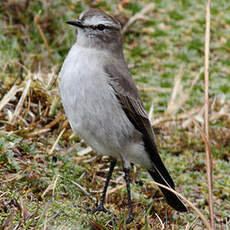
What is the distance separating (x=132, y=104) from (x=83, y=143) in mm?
1470

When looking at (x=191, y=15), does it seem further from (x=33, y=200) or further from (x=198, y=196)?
(x=33, y=200)

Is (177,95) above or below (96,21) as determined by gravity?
below

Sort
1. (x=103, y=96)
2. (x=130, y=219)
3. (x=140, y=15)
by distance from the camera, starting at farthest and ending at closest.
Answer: (x=140, y=15) → (x=130, y=219) → (x=103, y=96)

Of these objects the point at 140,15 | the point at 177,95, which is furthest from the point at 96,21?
the point at 140,15

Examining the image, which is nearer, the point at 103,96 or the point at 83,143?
the point at 103,96

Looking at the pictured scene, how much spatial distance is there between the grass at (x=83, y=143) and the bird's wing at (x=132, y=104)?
375 millimetres

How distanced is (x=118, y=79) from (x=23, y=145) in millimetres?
1320

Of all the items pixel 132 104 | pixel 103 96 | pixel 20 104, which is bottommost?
pixel 20 104

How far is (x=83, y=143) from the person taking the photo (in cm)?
562

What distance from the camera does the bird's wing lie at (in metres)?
4.16

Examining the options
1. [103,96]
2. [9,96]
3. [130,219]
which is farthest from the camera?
[9,96]

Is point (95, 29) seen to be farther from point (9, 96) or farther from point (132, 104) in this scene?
point (9, 96)

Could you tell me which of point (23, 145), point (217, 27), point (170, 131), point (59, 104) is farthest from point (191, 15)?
point (23, 145)

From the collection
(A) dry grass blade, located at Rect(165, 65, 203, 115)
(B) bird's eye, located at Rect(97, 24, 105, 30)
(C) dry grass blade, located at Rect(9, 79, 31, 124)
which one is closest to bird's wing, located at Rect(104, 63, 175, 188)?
(B) bird's eye, located at Rect(97, 24, 105, 30)
